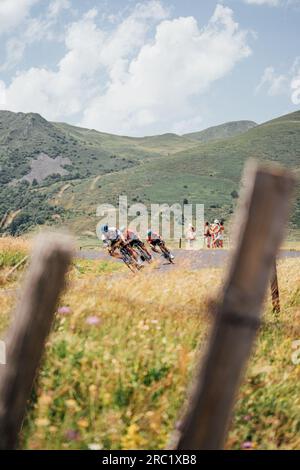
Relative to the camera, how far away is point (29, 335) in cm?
235

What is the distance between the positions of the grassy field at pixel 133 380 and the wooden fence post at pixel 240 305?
4.33 ft

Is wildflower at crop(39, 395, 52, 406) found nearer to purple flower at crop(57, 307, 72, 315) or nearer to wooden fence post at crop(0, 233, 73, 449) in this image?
wooden fence post at crop(0, 233, 73, 449)

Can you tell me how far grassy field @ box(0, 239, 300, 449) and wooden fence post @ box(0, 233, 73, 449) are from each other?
88cm

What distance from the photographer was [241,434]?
3799 millimetres

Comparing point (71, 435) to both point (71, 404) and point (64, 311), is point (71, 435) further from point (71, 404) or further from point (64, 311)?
point (64, 311)

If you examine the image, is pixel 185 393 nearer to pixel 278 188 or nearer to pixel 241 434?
pixel 241 434

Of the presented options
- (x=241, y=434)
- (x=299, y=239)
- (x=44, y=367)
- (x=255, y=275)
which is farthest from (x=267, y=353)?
(x=299, y=239)

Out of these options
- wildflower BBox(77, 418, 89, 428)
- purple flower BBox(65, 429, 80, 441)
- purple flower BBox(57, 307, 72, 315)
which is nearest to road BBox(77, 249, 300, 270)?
purple flower BBox(57, 307, 72, 315)

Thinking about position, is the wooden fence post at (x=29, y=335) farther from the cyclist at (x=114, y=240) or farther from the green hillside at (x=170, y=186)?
the green hillside at (x=170, y=186)

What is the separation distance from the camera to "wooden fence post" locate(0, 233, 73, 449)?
2.34 metres

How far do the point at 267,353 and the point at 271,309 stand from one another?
247cm

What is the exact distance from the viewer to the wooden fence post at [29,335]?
2.34 metres

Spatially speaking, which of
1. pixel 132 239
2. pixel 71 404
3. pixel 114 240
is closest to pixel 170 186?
pixel 132 239

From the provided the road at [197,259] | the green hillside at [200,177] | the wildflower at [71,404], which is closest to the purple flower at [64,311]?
the wildflower at [71,404]
